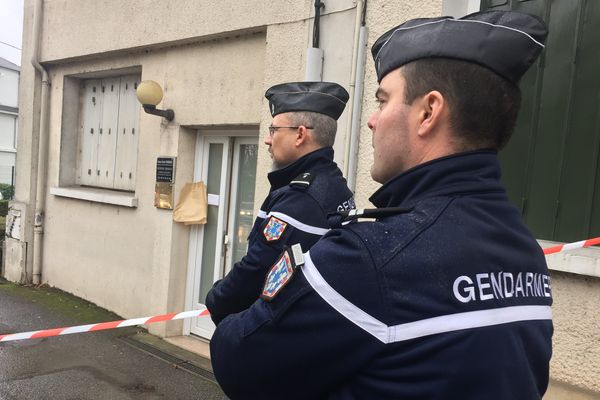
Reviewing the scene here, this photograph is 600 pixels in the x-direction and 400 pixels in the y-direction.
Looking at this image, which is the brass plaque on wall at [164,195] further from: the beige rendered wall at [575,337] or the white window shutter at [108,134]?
the beige rendered wall at [575,337]

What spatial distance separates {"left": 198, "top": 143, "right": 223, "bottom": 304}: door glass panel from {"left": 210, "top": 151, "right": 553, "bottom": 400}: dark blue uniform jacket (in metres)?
4.52

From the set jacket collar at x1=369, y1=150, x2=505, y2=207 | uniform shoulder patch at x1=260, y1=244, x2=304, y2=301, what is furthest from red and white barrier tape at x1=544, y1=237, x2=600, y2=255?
uniform shoulder patch at x1=260, y1=244, x2=304, y2=301

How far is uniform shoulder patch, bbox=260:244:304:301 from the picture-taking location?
1.03 m

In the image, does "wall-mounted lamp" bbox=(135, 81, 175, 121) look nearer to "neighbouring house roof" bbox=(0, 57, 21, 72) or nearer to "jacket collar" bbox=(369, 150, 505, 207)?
"jacket collar" bbox=(369, 150, 505, 207)

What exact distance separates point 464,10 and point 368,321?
334 centimetres

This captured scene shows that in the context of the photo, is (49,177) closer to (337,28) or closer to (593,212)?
(337,28)

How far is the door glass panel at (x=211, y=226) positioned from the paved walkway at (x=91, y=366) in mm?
858

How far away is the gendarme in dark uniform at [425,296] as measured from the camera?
0.89 m

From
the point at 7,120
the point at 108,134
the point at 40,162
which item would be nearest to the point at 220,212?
the point at 108,134

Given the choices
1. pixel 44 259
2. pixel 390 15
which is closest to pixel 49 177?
pixel 44 259

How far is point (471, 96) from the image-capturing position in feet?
3.41

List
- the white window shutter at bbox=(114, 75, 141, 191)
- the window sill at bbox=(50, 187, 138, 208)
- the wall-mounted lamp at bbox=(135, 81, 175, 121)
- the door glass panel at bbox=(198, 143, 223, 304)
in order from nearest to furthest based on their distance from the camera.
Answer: the wall-mounted lamp at bbox=(135, 81, 175, 121) → the door glass panel at bbox=(198, 143, 223, 304) → the window sill at bbox=(50, 187, 138, 208) → the white window shutter at bbox=(114, 75, 141, 191)

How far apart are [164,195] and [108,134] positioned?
208 cm

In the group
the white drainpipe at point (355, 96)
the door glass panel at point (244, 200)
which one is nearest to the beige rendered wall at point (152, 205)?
the door glass panel at point (244, 200)
